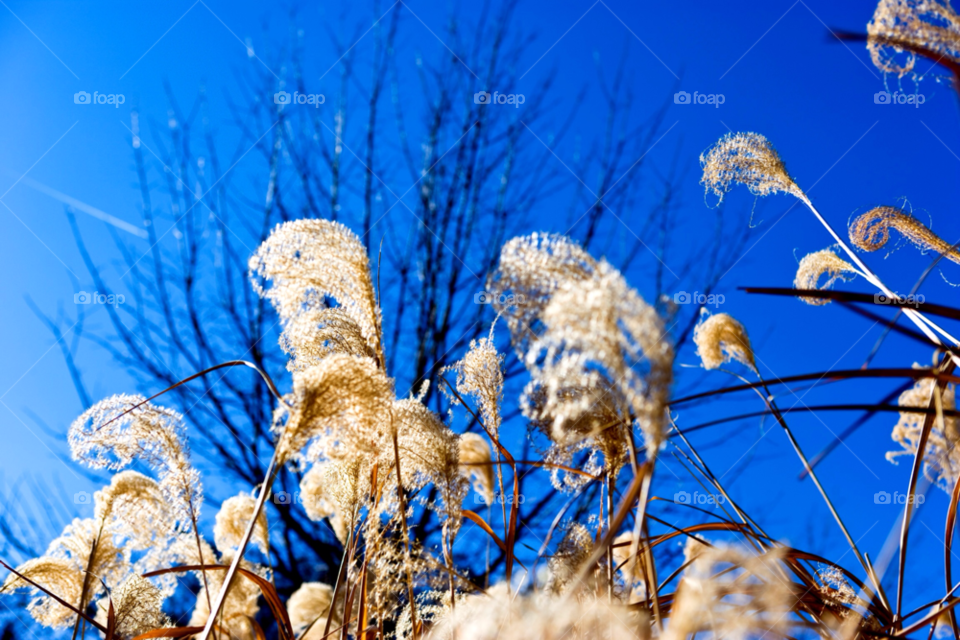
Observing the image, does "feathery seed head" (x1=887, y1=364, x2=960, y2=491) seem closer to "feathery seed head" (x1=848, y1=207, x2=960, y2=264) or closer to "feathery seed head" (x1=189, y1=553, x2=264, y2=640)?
"feathery seed head" (x1=848, y1=207, x2=960, y2=264)

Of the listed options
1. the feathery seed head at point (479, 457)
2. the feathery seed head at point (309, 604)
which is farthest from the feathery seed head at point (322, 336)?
the feathery seed head at point (309, 604)

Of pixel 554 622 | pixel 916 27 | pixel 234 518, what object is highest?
pixel 916 27

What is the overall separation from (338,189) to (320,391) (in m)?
4.79

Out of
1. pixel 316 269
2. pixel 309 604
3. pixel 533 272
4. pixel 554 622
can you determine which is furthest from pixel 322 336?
pixel 309 604

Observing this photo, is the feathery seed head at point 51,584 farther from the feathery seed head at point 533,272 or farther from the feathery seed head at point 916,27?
the feathery seed head at point 916,27

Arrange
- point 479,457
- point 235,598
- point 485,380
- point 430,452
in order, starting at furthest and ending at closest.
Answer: point 235,598
point 479,457
point 485,380
point 430,452

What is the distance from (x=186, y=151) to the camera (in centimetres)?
470

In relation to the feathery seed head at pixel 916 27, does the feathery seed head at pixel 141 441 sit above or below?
below

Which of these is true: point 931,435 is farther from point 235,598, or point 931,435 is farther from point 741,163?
Answer: point 235,598

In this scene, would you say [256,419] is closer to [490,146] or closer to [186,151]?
[186,151]

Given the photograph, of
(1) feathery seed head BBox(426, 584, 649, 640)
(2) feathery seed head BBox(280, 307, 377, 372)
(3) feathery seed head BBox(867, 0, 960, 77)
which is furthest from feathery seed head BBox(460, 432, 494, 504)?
(3) feathery seed head BBox(867, 0, 960, 77)

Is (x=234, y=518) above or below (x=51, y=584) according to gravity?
above

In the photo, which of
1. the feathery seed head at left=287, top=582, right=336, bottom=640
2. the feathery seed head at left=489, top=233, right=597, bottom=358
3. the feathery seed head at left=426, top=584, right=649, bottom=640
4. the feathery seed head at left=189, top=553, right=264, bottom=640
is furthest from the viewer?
the feathery seed head at left=287, top=582, right=336, bottom=640

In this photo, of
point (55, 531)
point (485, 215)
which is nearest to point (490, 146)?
point (485, 215)
